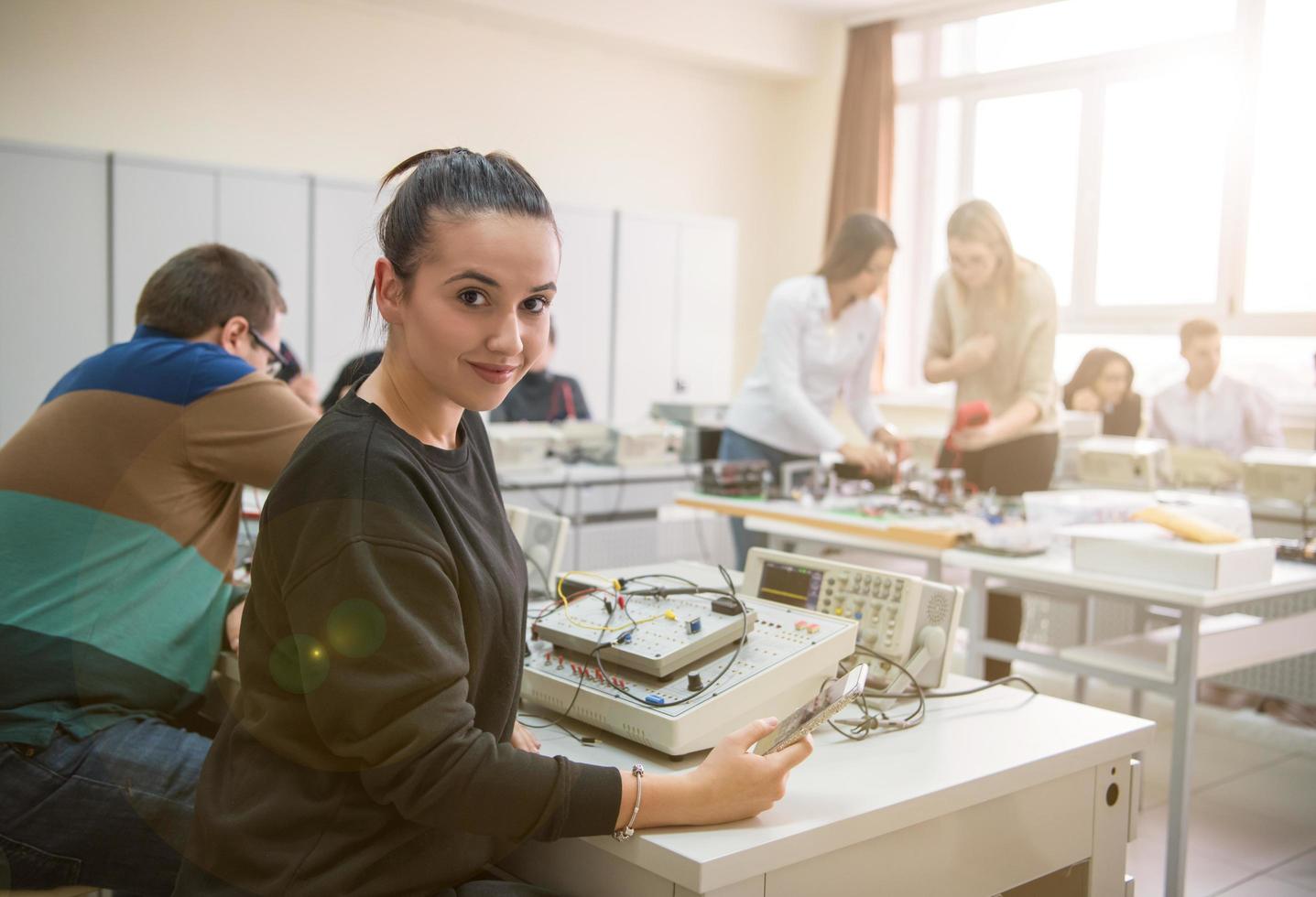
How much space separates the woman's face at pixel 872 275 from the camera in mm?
3412

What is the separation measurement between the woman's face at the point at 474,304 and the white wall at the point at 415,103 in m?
2.99

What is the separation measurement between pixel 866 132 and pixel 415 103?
2537 mm

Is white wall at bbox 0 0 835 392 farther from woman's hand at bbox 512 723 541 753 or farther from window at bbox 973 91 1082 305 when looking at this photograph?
woman's hand at bbox 512 723 541 753

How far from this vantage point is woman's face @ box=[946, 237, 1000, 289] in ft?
12.6

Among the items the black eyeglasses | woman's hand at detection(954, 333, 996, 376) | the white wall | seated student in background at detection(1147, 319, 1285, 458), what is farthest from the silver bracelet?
seated student in background at detection(1147, 319, 1285, 458)

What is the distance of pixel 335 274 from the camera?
488cm

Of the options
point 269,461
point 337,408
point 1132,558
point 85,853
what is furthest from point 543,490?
point 337,408

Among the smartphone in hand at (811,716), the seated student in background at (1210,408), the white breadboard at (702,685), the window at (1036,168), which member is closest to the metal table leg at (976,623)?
the white breadboard at (702,685)

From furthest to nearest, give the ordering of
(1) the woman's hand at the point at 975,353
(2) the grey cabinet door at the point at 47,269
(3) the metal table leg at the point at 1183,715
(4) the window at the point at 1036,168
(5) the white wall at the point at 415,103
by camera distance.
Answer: (4) the window at the point at 1036,168 → (5) the white wall at the point at 415,103 → (2) the grey cabinet door at the point at 47,269 → (1) the woman's hand at the point at 975,353 → (3) the metal table leg at the point at 1183,715

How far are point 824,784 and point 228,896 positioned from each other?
0.60m

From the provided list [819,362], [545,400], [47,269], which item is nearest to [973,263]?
[819,362]

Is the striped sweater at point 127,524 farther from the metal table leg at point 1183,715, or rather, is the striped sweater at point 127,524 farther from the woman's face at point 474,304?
the metal table leg at point 1183,715

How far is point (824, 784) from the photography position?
3.92ft

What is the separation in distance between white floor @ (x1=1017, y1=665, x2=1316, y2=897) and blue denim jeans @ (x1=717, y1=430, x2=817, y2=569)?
1114 mm
